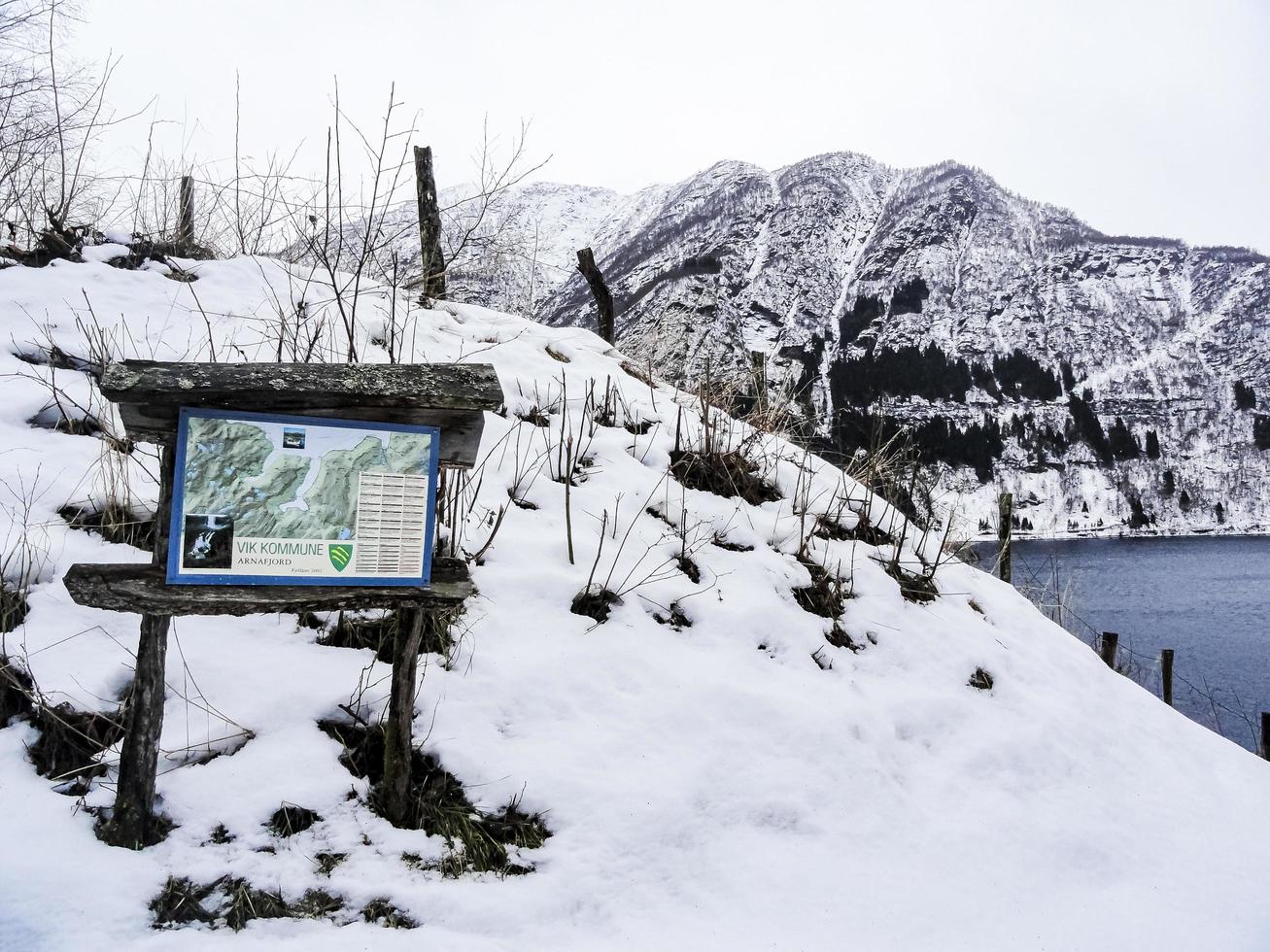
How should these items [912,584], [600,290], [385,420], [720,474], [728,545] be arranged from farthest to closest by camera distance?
1. [600,290]
2. [720,474]
3. [912,584]
4. [728,545]
5. [385,420]

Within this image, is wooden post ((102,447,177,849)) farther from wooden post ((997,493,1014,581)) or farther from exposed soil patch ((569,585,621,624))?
wooden post ((997,493,1014,581))

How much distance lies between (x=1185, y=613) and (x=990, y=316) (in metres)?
120

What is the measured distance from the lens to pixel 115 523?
2.92 m

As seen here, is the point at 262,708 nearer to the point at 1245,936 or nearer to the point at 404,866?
→ the point at 404,866

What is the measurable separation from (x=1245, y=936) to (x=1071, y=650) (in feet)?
6.68

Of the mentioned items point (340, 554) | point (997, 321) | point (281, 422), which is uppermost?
point (997, 321)

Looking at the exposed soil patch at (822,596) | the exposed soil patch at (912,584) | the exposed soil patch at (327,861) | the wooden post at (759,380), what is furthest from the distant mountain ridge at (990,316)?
the exposed soil patch at (327,861)

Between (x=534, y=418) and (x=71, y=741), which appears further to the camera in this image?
(x=534, y=418)

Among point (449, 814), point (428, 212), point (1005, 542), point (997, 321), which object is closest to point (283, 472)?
point (449, 814)

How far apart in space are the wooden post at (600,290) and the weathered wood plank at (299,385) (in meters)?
7.31

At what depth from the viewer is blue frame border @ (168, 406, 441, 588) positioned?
5.94ft

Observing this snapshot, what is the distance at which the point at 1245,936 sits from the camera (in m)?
2.53

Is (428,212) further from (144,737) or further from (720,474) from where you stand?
(144,737)

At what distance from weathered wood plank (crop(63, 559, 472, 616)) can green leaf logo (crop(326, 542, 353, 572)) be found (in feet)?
0.21
